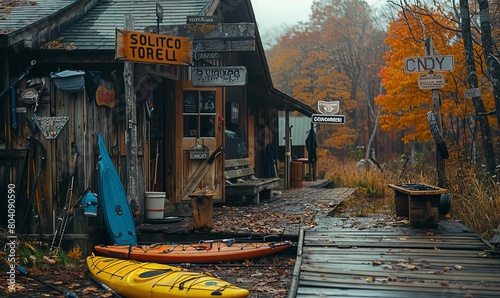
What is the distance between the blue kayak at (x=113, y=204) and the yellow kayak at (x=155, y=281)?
46.2 inches

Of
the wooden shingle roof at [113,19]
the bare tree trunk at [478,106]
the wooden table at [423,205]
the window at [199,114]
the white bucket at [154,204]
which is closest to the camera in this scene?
the wooden table at [423,205]

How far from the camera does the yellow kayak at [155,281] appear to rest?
20.4ft

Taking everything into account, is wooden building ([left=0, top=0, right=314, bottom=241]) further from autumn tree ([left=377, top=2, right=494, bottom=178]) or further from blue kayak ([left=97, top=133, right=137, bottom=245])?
autumn tree ([left=377, top=2, right=494, bottom=178])

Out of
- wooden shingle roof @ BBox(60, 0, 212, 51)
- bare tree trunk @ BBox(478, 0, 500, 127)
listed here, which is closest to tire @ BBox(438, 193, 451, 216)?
bare tree trunk @ BBox(478, 0, 500, 127)

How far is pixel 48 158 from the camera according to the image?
919 centimetres

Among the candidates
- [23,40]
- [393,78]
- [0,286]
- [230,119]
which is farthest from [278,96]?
[0,286]

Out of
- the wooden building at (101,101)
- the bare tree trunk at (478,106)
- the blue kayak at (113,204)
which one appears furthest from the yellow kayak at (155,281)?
the bare tree trunk at (478,106)

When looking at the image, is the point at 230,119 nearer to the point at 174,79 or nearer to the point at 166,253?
the point at 174,79

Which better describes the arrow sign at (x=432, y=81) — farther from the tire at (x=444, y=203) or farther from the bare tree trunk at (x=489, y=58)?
the tire at (x=444, y=203)

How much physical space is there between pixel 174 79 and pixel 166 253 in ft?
14.9

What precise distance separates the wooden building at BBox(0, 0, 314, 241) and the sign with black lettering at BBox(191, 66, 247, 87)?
0.06 feet

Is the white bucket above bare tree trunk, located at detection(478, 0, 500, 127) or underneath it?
underneath

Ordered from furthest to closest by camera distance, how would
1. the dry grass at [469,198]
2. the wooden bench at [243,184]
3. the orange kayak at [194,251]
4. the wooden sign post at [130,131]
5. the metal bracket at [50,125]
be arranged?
the wooden bench at [243,184]
the wooden sign post at [130,131]
the dry grass at [469,198]
the metal bracket at [50,125]
the orange kayak at [194,251]

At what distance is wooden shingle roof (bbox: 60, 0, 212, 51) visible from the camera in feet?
33.6
